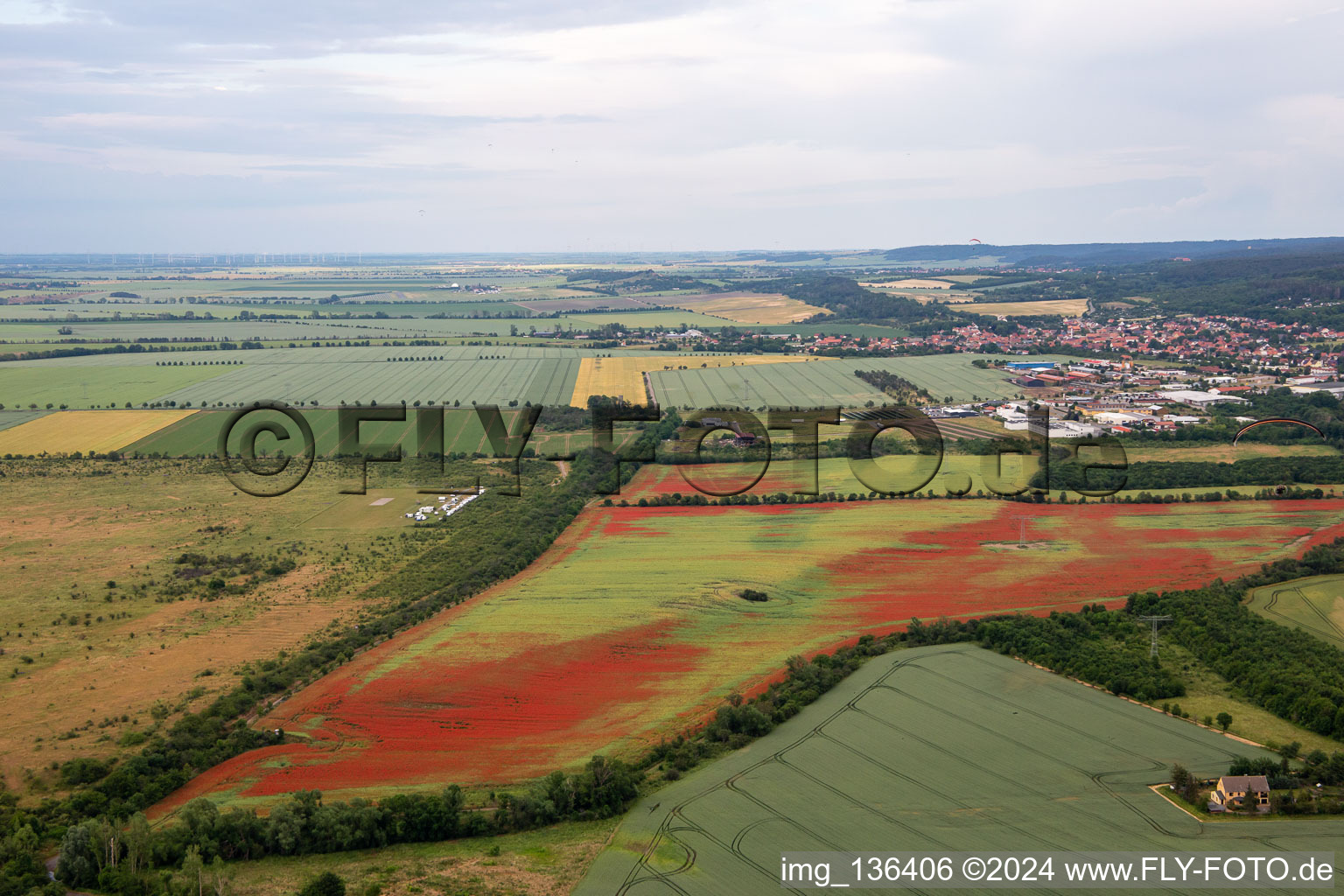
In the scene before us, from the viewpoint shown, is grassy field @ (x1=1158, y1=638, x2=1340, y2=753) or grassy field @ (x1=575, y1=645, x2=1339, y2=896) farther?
grassy field @ (x1=1158, y1=638, x2=1340, y2=753)

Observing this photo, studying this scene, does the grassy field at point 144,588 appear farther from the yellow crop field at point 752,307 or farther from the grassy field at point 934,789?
the yellow crop field at point 752,307

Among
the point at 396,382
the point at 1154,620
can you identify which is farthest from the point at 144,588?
the point at 396,382

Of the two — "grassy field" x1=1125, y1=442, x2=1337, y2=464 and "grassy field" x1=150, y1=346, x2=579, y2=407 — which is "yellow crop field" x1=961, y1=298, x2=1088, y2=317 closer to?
"grassy field" x1=150, y1=346, x2=579, y2=407

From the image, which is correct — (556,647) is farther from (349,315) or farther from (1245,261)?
(1245,261)

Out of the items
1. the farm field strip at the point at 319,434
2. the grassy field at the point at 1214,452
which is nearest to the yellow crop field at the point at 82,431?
the farm field strip at the point at 319,434

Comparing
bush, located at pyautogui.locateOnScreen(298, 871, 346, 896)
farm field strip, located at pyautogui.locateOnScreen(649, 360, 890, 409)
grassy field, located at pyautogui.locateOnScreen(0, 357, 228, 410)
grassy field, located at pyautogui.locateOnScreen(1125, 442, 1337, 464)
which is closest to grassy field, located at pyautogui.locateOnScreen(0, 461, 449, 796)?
bush, located at pyautogui.locateOnScreen(298, 871, 346, 896)

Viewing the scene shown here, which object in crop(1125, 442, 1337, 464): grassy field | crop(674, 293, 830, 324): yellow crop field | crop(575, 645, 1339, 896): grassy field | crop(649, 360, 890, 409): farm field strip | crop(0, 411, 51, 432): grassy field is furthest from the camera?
crop(674, 293, 830, 324): yellow crop field

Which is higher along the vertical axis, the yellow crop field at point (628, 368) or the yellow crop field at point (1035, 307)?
the yellow crop field at point (1035, 307)
